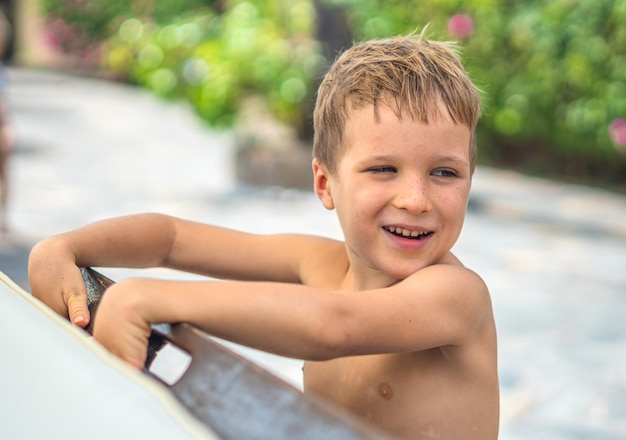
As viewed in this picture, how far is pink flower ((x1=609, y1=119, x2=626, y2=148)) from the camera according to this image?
8266 millimetres

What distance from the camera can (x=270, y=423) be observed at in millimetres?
902

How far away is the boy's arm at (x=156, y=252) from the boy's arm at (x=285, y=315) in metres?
0.29

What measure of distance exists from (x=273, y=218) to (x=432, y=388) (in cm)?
626

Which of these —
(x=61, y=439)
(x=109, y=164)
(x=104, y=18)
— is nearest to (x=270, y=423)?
(x=61, y=439)

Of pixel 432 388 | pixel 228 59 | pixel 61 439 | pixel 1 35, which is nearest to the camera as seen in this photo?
pixel 61 439

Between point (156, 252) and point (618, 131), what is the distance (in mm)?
7098

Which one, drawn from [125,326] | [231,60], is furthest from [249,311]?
[231,60]

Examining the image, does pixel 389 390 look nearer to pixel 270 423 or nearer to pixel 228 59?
pixel 270 423

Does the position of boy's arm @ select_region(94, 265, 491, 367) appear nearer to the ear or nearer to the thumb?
the thumb

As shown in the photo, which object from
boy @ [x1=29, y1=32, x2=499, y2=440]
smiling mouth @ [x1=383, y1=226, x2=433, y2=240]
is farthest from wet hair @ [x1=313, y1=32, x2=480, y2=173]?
smiling mouth @ [x1=383, y1=226, x2=433, y2=240]

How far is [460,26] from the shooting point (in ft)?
29.3

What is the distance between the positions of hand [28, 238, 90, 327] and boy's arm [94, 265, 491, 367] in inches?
7.4

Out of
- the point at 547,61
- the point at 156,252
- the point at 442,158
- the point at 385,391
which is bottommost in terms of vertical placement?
the point at 547,61

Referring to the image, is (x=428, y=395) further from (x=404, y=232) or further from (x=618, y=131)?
(x=618, y=131)
